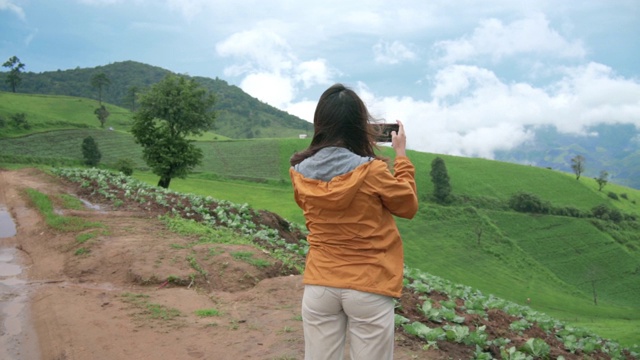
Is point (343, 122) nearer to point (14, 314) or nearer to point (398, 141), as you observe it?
point (398, 141)

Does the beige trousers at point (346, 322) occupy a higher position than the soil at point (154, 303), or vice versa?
the beige trousers at point (346, 322)

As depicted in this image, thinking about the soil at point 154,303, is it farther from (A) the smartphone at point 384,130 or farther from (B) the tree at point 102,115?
(B) the tree at point 102,115

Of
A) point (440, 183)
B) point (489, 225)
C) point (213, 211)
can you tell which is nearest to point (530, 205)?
point (489, 225)

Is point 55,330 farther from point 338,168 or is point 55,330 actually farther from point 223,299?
point 338,168

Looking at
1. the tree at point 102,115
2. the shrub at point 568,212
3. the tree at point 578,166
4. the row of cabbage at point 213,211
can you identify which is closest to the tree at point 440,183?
the shrub at point 568,212

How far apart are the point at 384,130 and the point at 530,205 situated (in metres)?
89.0

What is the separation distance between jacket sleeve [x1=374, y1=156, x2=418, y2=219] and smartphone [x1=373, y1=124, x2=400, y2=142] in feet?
1.18

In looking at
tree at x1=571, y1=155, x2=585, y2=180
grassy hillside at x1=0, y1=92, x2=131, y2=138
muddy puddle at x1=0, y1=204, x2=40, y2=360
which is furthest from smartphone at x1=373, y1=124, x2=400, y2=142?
tree at x1=571, y1=155, x2=585, y2=180

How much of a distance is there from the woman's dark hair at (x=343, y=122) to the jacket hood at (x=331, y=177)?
102 millimetres

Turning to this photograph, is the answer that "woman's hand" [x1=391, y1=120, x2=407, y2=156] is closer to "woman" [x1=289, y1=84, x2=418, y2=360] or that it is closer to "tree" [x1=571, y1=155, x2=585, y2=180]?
"woman" [x1=289, y1=84, x2=418, y2=360]

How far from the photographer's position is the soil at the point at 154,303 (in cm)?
616

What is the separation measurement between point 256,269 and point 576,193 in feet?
328

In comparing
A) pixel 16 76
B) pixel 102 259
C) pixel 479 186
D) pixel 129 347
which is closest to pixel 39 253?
pixel 102 259

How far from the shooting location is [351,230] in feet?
11.6
